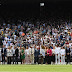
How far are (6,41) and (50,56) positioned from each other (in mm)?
7011

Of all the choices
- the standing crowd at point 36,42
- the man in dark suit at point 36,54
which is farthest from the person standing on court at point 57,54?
the man in dark suit at point 36,54

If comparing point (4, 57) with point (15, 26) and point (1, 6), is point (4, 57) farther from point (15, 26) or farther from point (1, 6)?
point (1, 6)

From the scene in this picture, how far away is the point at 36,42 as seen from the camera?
31766 millimetres

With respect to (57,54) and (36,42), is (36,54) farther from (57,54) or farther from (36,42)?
(36,42)

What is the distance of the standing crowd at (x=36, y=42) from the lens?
26.6 m

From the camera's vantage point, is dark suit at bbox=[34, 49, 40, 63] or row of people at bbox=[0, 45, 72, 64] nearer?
row of people at bbox=[0, 45, 72, 64]

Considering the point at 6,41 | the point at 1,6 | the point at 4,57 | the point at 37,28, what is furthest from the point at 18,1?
the point at 4,57

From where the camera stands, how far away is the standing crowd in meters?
26.6

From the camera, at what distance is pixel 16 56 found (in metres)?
27.1

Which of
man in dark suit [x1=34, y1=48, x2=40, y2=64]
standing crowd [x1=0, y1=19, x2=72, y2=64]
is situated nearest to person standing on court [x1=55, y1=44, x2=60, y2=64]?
standing crowd [x1=0, y1=19, x2=72, y2=64]

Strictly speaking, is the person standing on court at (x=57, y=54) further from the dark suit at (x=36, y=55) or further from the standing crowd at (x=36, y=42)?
the dark suit at (x=36, y=55)

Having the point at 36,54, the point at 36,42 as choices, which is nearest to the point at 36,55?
the point at 36,54

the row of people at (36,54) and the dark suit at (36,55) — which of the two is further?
the dark suit at (36,55)

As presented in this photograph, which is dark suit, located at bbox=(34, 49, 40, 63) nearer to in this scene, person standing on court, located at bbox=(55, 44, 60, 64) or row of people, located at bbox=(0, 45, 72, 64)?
row of people, located at bbox=(0, 45, 72, 64)
